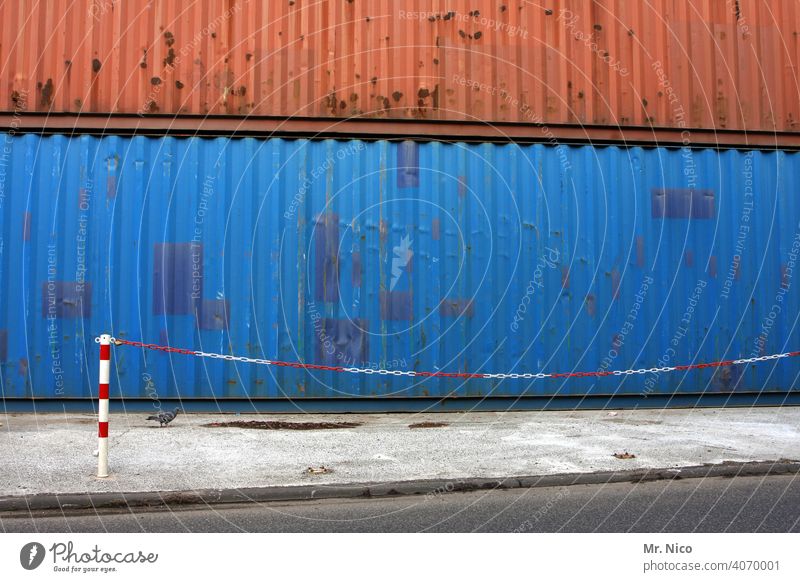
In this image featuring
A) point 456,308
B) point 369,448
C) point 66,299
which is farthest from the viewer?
point 456,308

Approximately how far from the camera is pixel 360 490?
221 inches

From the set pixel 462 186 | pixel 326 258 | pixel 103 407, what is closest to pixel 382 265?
pixel 326 258

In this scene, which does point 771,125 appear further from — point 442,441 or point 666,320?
point 442,441

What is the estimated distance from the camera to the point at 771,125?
10.9m

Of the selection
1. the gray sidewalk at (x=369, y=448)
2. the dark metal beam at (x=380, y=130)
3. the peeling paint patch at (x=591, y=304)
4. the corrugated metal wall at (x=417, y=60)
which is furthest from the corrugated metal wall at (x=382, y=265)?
the gray sidewalk at (x=369, y=448)

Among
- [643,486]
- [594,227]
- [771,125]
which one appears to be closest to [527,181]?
[594,227]

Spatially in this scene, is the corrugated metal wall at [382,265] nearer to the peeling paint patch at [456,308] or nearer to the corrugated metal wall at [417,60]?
the peeling paint patch at [456,308]

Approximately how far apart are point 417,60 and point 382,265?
2.91 m

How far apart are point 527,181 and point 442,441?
428cm

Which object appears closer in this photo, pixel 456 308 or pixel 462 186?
pixel 456 308

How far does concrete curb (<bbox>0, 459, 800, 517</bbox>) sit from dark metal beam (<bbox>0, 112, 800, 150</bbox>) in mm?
5453

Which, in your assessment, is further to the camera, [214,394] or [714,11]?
[714,11]

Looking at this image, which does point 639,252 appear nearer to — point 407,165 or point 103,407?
point 407,165

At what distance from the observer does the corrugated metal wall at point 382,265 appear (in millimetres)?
9750
